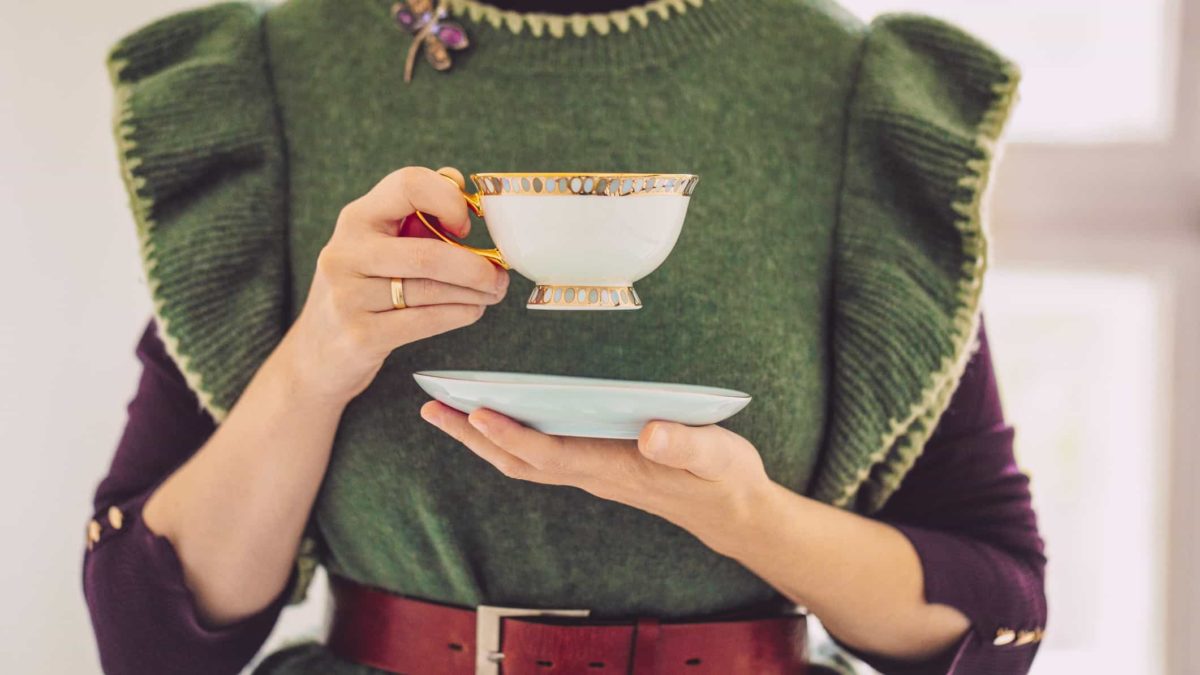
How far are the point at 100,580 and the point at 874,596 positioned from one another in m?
0.59

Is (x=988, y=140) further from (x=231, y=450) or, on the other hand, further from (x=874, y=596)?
(x=231, y=450)

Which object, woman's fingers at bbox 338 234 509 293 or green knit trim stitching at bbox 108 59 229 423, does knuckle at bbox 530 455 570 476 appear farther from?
green knit trim stitching at bbox 108 59 229 423

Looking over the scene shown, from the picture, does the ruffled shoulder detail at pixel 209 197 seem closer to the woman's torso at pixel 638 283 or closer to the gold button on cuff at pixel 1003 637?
the woman's torso at pixel 638 283

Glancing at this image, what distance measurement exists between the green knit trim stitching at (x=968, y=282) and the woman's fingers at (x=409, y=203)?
0.39 m

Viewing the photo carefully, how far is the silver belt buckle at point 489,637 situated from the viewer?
733 millimetres

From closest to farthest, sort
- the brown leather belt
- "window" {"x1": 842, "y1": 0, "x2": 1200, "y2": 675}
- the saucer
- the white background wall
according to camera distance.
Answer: the saucer, the brown leather belt, the white background wall, "window" {"x1": 842, "y1": 0, "x2": 1200, "y2": 675}

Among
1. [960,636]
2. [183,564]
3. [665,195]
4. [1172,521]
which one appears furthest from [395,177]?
[1172,521]

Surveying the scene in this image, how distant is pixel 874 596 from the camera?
0.77m

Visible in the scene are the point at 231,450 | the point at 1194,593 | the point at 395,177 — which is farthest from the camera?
the point at 1194,593

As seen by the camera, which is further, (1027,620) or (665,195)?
(1027,620)

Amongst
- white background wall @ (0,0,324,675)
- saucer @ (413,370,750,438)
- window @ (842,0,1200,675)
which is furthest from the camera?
window @ (842,0,1200,675)

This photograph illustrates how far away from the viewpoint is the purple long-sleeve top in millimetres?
758

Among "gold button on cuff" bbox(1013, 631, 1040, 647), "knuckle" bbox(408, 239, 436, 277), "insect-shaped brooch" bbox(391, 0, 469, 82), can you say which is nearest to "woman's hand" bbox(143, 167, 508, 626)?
"knuckle" bbox(408, 239, 436, 277)

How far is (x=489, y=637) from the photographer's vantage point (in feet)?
2.41
